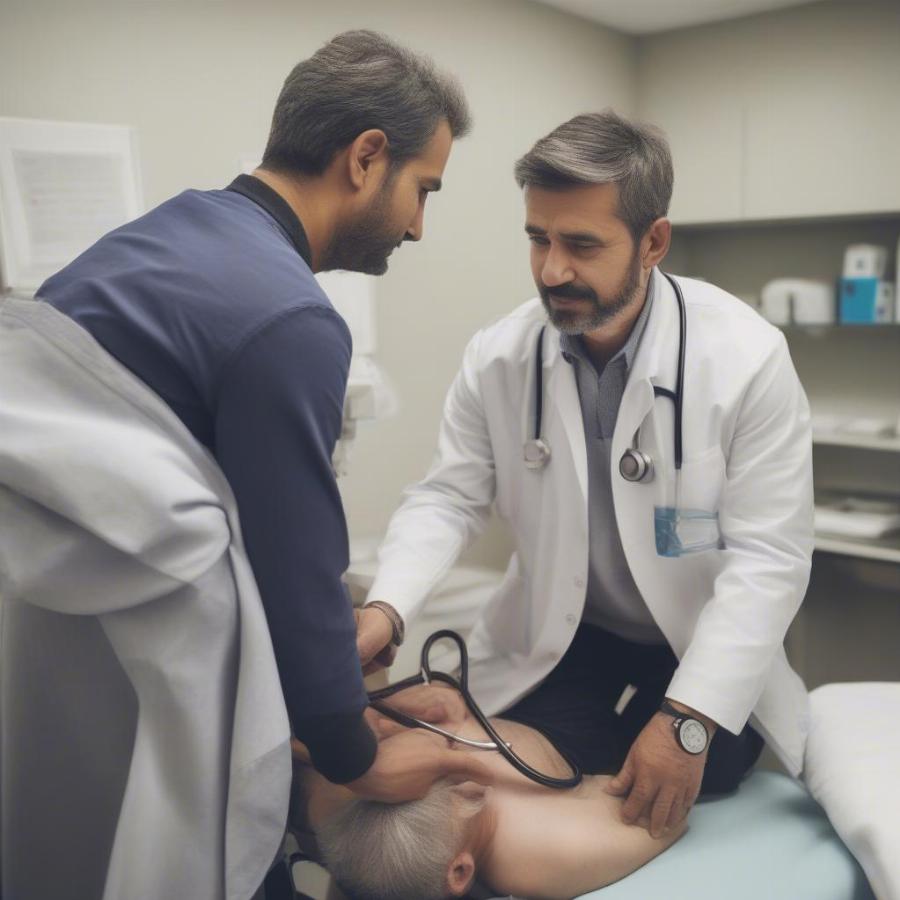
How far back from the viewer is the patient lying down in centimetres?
111

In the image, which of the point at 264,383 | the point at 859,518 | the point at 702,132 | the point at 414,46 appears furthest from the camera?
the point at 702,132

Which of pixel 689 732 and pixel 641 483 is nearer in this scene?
pixel 689 732

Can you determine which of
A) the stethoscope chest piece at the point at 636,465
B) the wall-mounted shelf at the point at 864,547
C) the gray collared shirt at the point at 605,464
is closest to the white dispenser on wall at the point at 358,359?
the gray collared shirt at the point at 605,464

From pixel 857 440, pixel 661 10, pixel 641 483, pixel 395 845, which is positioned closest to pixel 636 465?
pixel 641 483

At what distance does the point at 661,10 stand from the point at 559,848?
2699mm

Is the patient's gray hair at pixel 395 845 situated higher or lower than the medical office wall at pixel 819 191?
lower

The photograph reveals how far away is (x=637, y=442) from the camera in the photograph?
1425 millimetres

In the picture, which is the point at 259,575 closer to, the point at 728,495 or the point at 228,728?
the point at 228,728

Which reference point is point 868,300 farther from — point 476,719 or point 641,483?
point 476,719

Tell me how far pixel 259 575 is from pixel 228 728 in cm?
17

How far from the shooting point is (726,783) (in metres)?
1.38

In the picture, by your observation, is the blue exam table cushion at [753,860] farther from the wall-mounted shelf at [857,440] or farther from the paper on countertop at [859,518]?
the wall-mounted shelf at [857,440]

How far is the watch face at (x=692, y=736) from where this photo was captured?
1222 millimetres

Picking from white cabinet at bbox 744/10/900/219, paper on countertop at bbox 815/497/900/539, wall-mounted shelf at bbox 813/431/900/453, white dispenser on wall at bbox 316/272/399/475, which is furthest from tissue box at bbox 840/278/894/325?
white dispenser on wall at bbox 316/272/399/475
